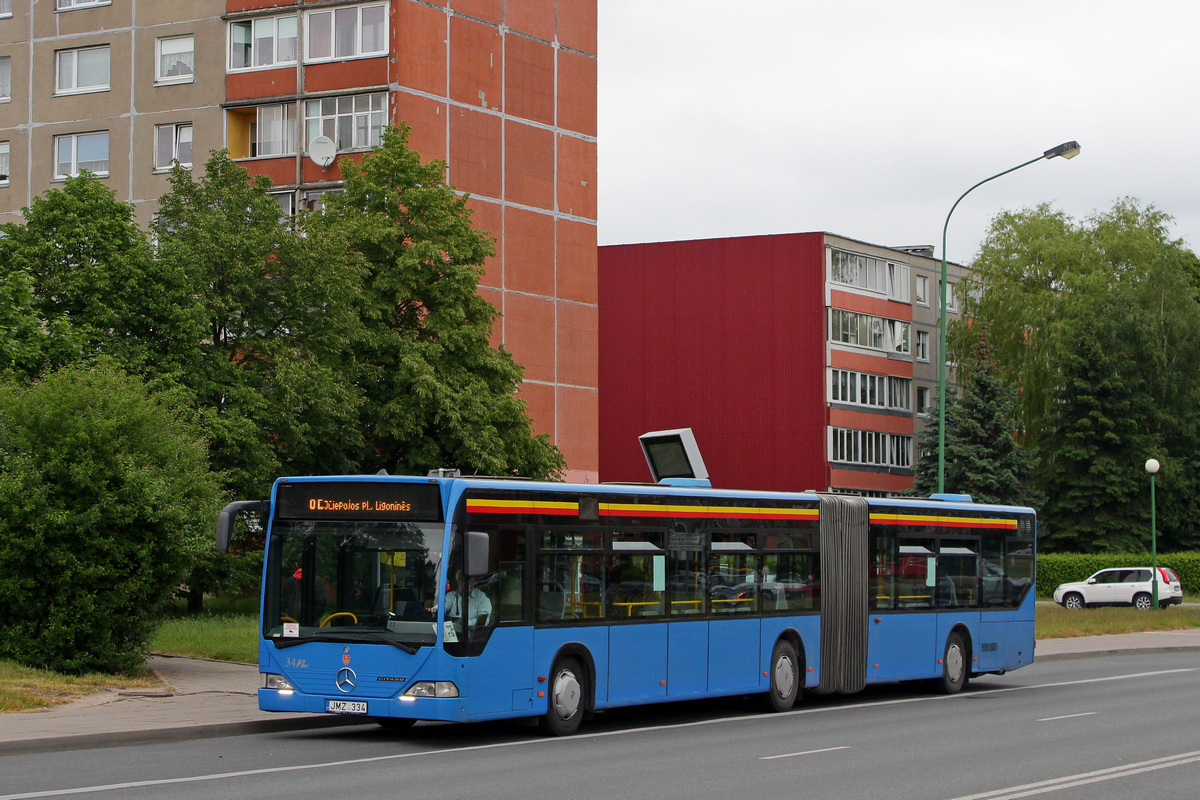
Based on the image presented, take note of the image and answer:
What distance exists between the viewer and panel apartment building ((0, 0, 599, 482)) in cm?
5159

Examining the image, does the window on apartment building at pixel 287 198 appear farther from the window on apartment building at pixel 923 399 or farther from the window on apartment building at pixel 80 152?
the window on apartment building at pixel 923 399

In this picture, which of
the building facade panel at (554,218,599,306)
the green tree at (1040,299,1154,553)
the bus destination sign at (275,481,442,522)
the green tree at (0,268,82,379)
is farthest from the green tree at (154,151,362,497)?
the green tree at (1040,299,1154,553)

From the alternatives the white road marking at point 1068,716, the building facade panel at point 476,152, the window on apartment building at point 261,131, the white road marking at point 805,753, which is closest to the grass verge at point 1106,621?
the white road marking at point 1068,716

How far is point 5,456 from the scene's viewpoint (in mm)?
19188

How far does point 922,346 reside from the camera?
8050 cm

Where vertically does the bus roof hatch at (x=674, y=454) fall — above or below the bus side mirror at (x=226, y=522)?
above

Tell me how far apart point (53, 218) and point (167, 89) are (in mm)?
22580

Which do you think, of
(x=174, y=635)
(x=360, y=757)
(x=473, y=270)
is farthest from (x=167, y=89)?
(x=360, y=757)

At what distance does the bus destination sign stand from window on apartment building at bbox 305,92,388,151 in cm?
3622

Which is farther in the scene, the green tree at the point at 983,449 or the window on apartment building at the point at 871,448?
the window on apartment building at the point at 871,448

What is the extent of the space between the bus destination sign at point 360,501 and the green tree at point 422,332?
22434mm

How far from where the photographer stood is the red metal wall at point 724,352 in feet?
239

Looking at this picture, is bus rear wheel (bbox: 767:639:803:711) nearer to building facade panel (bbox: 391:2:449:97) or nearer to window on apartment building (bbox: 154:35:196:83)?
building facade panel (bbox: 391:2:449:97)

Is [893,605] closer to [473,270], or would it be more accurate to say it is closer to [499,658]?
[499,658]
